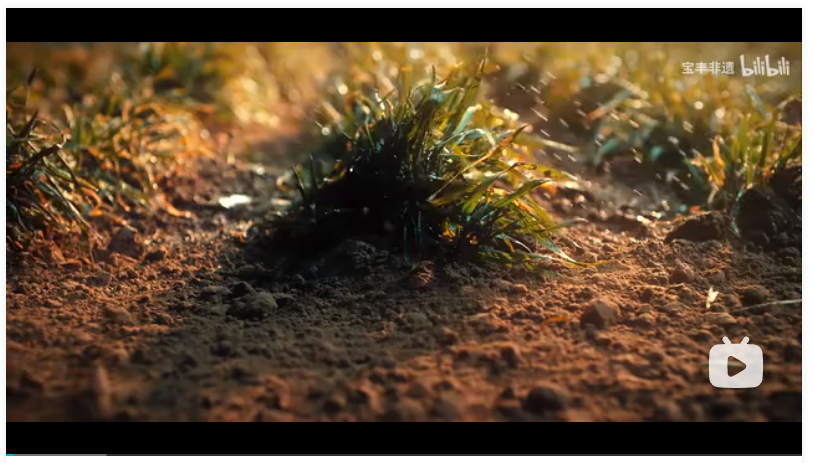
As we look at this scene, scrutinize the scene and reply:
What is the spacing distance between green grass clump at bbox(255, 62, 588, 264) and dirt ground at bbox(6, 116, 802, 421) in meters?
0.11

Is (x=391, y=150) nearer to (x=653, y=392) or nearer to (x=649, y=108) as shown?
(x=653, y=392)

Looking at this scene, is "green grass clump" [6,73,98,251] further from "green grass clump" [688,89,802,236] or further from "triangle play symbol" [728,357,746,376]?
"green grass clump" [688,89,802,236]

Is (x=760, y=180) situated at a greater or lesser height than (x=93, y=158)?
lesser

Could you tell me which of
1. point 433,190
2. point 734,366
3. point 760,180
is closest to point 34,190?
point 433,190

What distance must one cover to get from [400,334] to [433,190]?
61 centimetres

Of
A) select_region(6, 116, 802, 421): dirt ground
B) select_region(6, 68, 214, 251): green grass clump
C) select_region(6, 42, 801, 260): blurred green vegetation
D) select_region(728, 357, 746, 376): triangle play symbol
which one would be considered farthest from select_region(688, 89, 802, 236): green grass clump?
select_region(6, 68, 214, 251): green grass clump

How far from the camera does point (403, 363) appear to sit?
1.78 metres

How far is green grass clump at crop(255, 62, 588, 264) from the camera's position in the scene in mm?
2283

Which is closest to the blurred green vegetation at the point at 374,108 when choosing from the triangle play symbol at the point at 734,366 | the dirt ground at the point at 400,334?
the dirt ground at the point at 400,334

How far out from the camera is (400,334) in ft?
6.30

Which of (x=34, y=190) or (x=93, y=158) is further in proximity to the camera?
(x=93, y=158)

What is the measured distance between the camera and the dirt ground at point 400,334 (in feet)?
5.32

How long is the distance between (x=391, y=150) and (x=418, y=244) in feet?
1.15

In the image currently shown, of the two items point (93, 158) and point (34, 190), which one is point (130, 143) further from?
point (34, 190)
